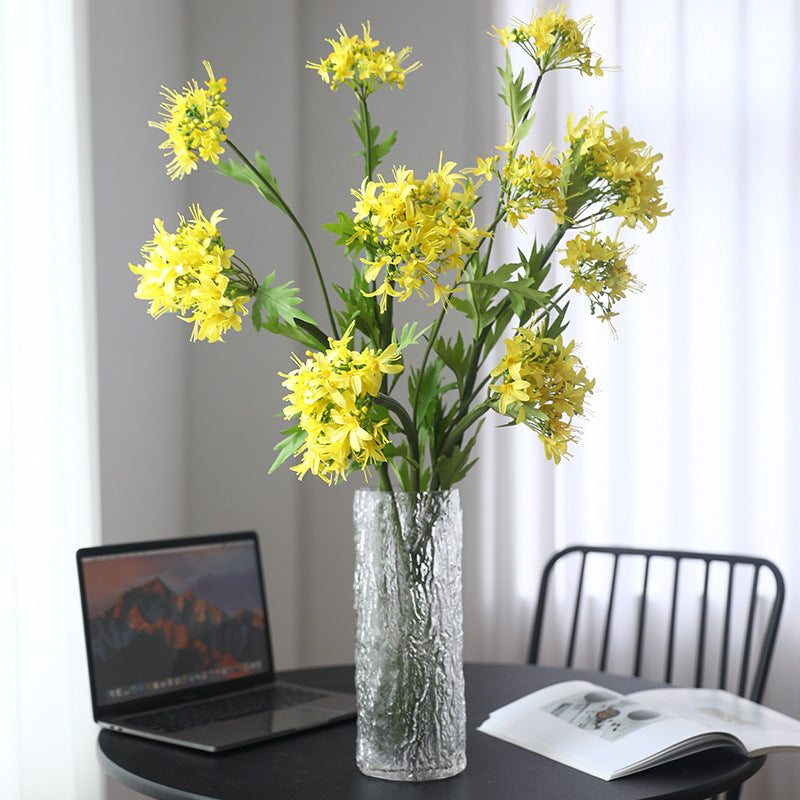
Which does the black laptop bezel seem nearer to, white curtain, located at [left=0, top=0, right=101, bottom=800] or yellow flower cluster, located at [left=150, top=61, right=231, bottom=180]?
white curtain, located at [left=0, top=0, right=101, bottom=800]

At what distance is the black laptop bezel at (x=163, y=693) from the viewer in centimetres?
→ 128

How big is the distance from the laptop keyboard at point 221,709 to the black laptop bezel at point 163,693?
2cm

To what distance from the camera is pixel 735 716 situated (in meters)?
1.37

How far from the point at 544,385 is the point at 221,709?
69 cm

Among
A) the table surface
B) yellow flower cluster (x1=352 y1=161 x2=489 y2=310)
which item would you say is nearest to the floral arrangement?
yellow flower cluster (x1=352 y1=161 x2=489 y2=310)

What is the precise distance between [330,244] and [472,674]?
1.42m

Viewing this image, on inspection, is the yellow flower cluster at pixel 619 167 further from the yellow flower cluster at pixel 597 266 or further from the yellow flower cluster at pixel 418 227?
the yellow flower cluster at pixel 418 227

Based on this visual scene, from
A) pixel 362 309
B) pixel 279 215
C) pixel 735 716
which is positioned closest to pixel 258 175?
pixel 362 309

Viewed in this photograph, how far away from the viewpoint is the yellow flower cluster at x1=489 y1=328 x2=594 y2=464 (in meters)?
0.96

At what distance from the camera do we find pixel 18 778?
1.51 meters

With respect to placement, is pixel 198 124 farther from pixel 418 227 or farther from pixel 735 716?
pixel 735 716

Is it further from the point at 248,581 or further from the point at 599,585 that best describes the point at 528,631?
the point at 248,581

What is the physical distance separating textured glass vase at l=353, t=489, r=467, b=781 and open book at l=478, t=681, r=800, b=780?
154mm

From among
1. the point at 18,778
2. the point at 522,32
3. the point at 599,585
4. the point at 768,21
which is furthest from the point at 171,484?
the point at 768,21
